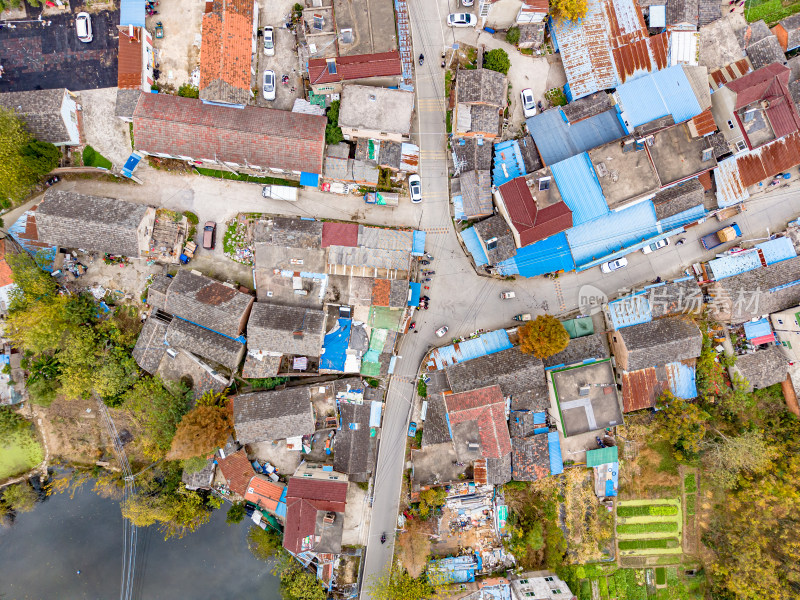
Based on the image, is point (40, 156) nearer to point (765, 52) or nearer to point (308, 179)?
point (308, 179)

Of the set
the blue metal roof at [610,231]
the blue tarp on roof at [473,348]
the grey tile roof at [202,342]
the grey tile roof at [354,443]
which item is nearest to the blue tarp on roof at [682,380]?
the blue metal roof at [610,231]

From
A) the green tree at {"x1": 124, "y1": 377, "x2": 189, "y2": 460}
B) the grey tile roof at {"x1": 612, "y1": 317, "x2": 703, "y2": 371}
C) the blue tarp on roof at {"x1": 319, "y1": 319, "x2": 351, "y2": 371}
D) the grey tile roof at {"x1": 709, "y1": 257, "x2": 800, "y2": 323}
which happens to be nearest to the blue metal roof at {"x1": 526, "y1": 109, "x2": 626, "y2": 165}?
the grey tile roof at {"x1": 612, "y1": 317, "x2": 703, "y2": 371}

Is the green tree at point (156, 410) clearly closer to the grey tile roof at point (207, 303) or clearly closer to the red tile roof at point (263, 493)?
the grey tile roof at point (207, 303)

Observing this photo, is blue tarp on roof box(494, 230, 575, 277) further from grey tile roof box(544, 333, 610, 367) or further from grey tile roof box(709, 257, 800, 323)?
grey tile roof box(709, 257, 800, 323)

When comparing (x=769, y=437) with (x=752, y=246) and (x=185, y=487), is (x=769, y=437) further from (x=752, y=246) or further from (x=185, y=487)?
(x=185, y=487)

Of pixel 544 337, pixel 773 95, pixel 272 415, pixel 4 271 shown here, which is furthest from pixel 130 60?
pixel 773 95

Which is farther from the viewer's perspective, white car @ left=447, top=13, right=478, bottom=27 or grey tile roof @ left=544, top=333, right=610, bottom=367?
grey tile roof @ left=544, top=333, right=610, bottom=367
